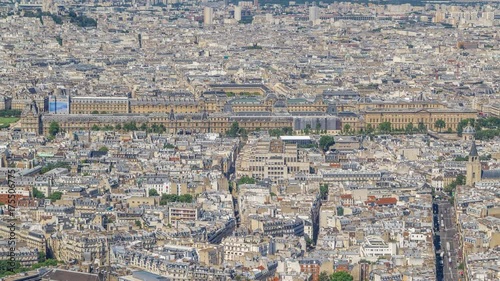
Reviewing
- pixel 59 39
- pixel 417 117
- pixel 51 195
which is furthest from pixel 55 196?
pixel 59 39

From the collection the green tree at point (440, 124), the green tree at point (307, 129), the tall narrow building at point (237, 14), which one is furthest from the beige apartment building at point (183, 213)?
the tall narrow building at point (237, 14)

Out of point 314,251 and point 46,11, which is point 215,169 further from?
point 46,11

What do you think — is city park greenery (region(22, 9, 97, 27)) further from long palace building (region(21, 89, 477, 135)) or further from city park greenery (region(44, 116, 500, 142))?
city park greenery (region(44, 116, 500, 142))

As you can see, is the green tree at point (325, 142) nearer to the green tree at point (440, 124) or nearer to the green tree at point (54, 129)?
the green tree at point (440, 124)

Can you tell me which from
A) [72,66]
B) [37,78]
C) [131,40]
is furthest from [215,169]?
[131,40]

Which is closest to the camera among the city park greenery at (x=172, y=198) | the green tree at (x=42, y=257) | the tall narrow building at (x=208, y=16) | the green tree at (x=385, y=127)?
the green tree at (x=42, y=257)

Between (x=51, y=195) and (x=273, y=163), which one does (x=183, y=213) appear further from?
(x=273, y=163)

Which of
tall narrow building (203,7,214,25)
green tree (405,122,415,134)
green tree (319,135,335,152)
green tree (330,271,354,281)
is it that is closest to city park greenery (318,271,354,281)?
green tree (330,271,354,281)
